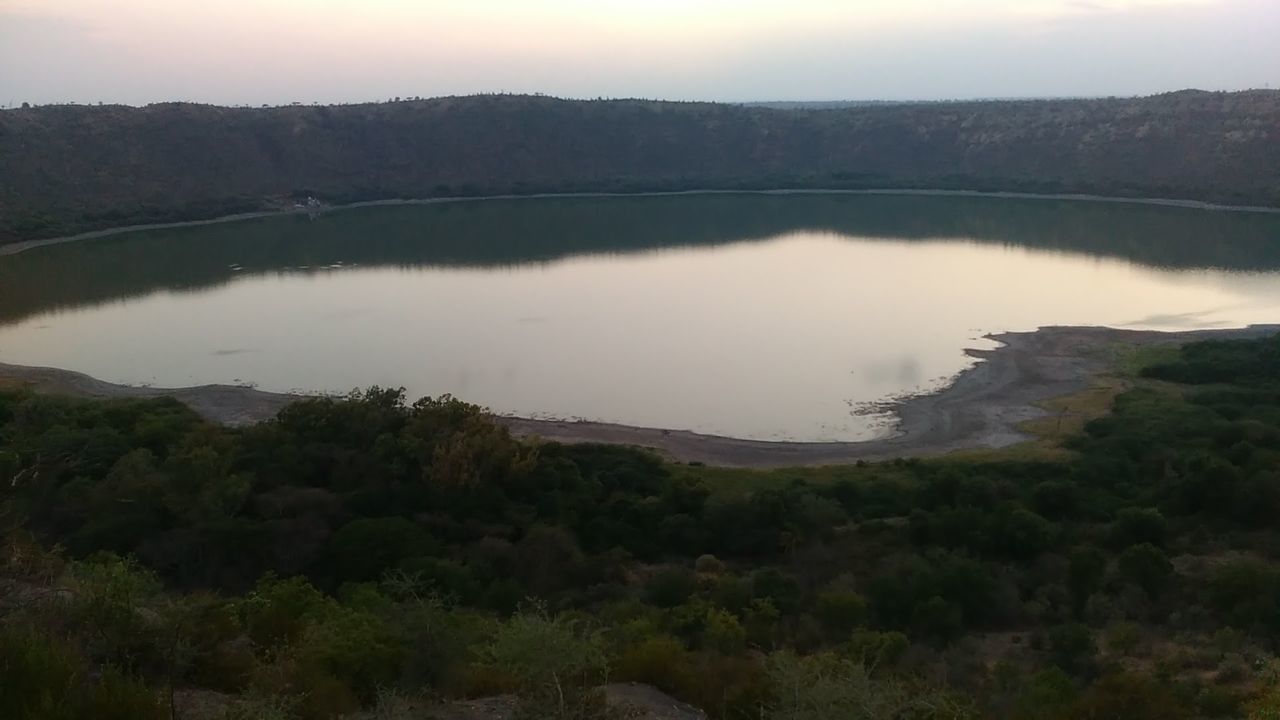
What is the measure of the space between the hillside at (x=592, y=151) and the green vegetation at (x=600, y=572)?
117 feet

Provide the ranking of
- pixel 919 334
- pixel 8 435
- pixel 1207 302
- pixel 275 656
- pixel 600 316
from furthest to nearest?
pixel 1207 302, pixel 600 316, pixel 919 334, pixel 8 435, pixel 275 656

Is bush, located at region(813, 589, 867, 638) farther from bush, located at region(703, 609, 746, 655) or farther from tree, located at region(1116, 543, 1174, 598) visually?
tree, located at region(1116, 543, 1174, 598)

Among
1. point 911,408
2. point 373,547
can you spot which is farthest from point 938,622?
point 911,408

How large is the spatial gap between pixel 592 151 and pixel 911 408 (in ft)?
173

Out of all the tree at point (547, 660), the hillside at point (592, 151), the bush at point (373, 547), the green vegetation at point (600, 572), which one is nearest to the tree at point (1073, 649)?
the green vegetation at point (600, 572)

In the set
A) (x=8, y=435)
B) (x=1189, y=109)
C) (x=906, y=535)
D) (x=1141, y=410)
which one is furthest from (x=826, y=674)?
(x=1189, y=109)

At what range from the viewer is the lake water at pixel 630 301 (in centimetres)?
2105

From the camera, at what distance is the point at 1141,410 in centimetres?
1773

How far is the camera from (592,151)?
227 ft

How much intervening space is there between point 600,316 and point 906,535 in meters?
16.2

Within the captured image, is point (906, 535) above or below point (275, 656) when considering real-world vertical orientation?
below

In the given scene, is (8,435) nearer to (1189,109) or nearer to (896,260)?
(896,260)

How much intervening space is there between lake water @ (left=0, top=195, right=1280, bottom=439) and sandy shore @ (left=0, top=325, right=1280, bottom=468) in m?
0.71

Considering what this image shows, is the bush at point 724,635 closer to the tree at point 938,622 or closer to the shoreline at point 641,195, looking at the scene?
the tree at point 938,622
